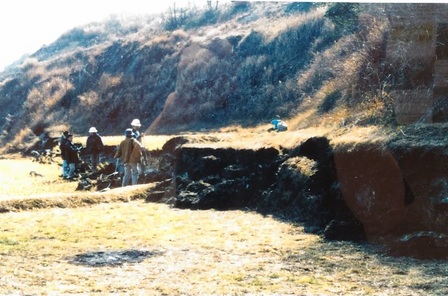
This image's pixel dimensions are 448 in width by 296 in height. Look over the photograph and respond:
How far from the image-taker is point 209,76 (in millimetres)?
35875

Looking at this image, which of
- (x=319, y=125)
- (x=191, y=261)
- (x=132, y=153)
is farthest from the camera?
(x=132, y=153)

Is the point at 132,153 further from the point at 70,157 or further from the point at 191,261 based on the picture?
the point at 191,261

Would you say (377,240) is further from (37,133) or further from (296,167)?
(37,133)

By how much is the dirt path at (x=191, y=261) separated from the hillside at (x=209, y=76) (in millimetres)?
5766

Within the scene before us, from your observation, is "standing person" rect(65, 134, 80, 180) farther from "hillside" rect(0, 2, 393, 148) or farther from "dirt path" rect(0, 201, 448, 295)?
"dirt path" rect(0, 201, 448, 295)

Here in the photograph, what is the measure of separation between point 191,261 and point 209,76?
29114mm

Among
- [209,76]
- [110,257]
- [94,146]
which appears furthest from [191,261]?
[209,76]

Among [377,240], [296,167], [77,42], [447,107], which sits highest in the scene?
[77,42]

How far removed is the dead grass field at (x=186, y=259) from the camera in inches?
229

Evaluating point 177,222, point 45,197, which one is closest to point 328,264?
A: point 177,222

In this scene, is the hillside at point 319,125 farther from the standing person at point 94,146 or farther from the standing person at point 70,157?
the standing person at point 70,157

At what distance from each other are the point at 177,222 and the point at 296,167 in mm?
2453

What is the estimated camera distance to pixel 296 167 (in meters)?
11.2

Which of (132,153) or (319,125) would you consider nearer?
(319,125)
